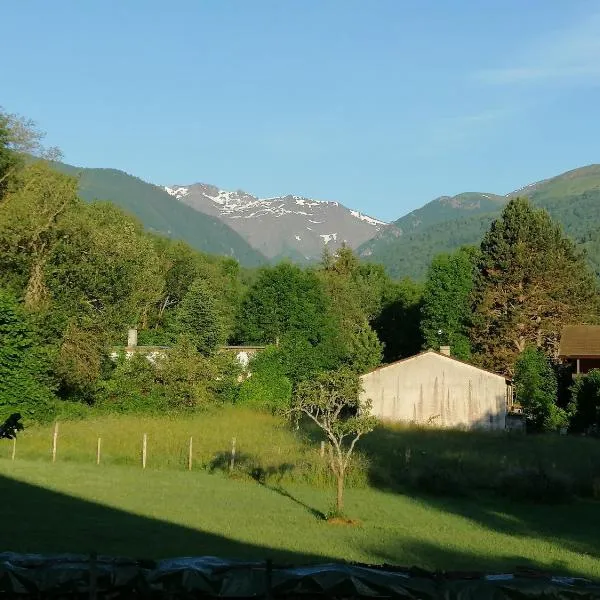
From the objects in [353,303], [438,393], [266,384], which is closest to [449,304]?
[353,303]

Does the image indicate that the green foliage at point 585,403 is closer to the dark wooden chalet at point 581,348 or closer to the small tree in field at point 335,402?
the dark wooden chalet at point 581,348

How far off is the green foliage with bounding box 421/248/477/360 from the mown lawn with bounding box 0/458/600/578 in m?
49.4

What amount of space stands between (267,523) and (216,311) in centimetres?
4714

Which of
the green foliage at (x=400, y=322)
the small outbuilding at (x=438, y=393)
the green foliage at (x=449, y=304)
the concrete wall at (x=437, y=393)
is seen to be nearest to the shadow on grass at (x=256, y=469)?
the small outbuilding at (x=438, y=393)

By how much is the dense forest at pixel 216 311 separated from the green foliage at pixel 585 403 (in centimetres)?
16

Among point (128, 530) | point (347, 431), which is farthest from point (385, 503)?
point (128, 530)

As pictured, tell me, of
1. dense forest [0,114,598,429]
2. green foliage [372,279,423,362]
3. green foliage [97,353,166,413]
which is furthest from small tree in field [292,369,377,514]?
green foliage [372,279,423,362]

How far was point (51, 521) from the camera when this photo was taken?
2172 cm

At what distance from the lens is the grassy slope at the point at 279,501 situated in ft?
63.9

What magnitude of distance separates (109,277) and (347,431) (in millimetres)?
29941

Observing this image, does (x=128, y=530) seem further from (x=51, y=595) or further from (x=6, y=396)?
(x=6, y=396)

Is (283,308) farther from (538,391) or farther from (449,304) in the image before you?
(538,391)

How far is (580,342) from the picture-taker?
194 ft

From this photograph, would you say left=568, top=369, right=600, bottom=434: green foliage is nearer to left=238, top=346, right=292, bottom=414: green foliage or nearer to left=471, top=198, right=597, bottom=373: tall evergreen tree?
left=238, top=346, right=292, bottom=414: green foliage
